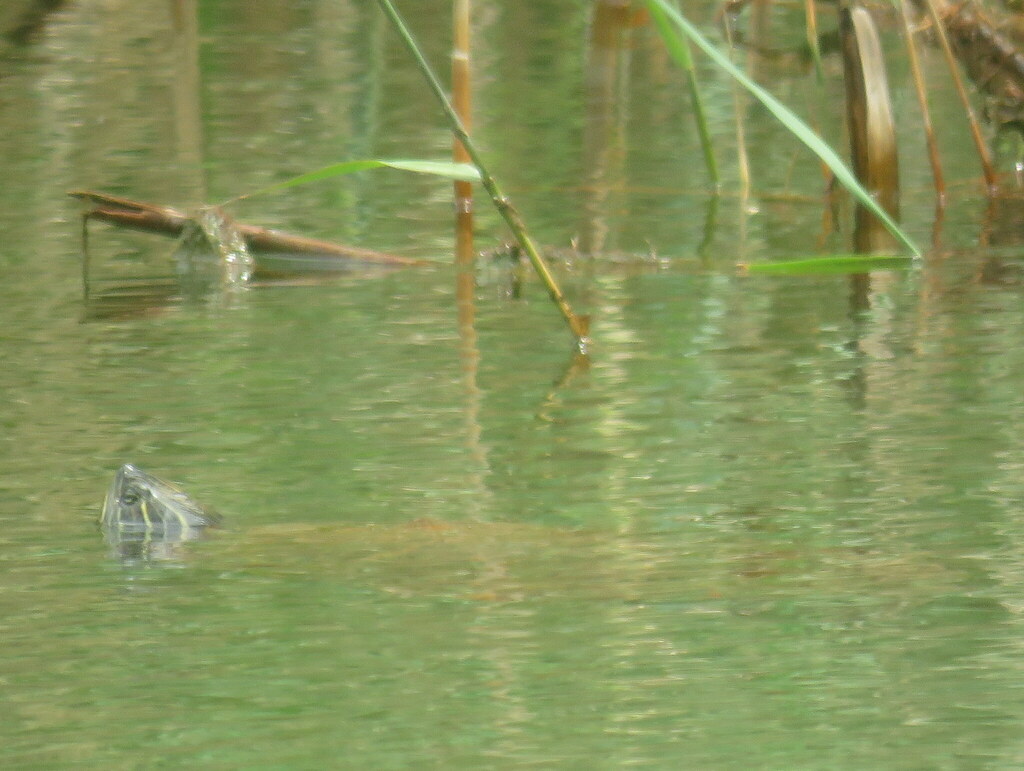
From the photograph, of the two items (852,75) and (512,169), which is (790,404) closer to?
(852,75)

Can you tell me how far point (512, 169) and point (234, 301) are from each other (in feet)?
4.47

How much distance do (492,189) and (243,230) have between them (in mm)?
1305

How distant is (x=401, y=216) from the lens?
4.78 metres

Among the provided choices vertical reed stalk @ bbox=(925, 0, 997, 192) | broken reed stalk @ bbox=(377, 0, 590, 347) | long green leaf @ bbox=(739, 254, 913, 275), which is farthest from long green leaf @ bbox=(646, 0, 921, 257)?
vertical reed stalk @ bbox=(925, 0, 997, 192)

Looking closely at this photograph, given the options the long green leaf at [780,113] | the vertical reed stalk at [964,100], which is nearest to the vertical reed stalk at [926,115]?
the vertical reed stalk at [964,100]

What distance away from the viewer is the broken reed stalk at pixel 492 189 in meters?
2.95

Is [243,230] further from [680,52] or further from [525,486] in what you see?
[525,486]

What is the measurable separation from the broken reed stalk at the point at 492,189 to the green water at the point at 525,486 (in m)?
0.07

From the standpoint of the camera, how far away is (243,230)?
14.3ft

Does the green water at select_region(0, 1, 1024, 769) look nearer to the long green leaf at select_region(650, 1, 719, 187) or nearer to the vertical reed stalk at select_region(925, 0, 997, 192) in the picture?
the vertical reed stalk at select_region(925, 0, 997, 192)

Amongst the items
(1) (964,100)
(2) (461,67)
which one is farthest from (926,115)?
(2) (461,67)

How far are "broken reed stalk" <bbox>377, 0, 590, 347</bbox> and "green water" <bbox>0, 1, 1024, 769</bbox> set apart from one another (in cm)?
7

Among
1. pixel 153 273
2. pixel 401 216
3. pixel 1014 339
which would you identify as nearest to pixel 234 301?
pixel 153 273

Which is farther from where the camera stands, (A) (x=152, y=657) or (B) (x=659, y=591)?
(B) (x=659, y=591)
